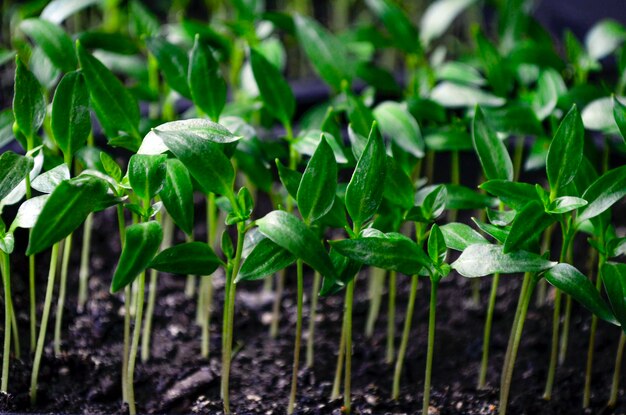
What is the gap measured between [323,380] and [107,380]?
0.25 m

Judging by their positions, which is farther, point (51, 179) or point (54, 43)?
point (54, 43)

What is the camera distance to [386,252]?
692 millimetres

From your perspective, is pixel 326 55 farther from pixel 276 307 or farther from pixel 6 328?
pixel 6 328

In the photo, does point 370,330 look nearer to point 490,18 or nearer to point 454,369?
point 454,369

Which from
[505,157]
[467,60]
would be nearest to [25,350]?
[505,157]

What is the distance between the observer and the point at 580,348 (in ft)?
3.28

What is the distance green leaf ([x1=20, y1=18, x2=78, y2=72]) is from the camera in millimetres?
920

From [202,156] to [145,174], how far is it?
2.0 inches

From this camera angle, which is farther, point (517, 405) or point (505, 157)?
point (517, 405)

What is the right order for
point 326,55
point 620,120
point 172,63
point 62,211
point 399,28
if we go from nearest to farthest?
1. point 62,211
2. point 620,120
3. point 172,63
4. point 326,55
5. point 399,28

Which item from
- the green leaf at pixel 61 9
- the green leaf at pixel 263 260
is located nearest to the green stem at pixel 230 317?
the green leaf at pixel 263 260

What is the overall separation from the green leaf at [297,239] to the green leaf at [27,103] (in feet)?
0.85

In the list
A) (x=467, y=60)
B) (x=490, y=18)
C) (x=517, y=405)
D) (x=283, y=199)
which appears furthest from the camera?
(x=490, y=18)

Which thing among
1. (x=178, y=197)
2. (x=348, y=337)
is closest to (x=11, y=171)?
(x=178, y=197)
